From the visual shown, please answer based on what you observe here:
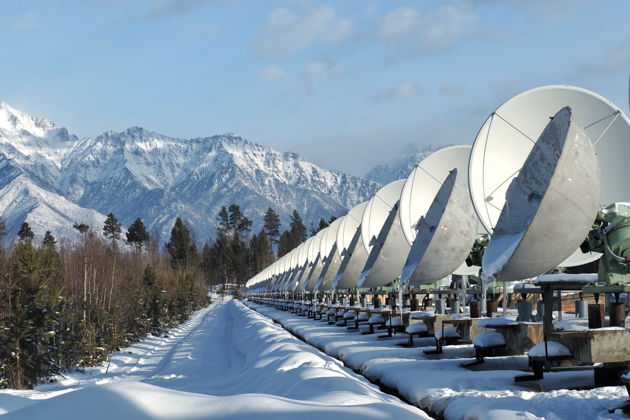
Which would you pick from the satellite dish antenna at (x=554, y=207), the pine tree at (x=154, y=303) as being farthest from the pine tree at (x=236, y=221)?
the satellite dish antenna at (x=554, y=207)

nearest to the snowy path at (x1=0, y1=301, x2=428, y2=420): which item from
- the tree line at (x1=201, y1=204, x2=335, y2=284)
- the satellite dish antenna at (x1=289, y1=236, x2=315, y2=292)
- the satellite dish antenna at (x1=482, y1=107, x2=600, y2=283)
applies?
the satellite dish antenna at (x1=482, y1=107, x2=600, y2=283)

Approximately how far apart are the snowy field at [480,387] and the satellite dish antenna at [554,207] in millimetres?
1918

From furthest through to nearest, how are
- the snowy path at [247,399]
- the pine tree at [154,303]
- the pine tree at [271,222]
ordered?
the pine tree at [271,222] → the pine tree at [154,303] → the snowy path at [247,399]

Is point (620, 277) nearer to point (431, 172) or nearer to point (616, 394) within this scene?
point (616, 394)

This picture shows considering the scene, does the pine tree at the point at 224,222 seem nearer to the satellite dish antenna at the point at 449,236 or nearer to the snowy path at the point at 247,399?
the satellite dish antenna at the point at 449,236

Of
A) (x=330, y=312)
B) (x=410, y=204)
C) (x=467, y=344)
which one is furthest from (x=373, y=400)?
(x=330, y=312)

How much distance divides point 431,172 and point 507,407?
21.0m

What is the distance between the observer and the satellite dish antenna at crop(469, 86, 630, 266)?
1812 centimetres

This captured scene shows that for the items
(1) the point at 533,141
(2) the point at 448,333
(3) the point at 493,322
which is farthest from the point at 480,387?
(1) the point at 533,141

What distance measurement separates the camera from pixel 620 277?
50.2 ft

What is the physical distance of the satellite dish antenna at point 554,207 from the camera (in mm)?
12297

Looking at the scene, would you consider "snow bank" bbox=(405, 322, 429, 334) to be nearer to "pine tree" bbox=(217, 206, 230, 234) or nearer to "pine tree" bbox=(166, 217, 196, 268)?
"pine tree" bbox=(166, 217, 196, 268)

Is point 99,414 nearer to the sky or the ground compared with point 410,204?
nearer to the ground

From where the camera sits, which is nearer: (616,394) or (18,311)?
(616,394)
